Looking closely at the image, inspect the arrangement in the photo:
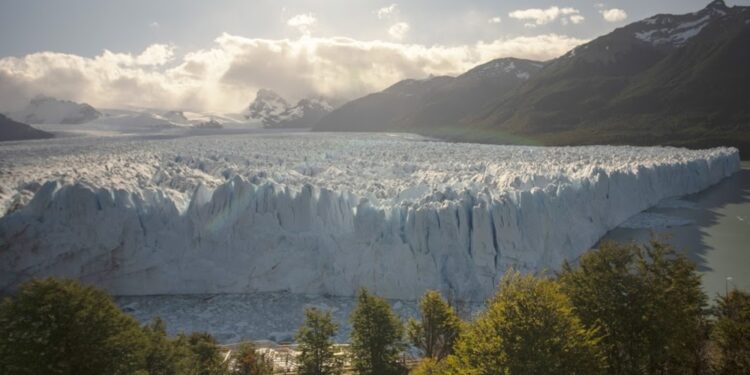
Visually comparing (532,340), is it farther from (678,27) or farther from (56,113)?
(56,113)

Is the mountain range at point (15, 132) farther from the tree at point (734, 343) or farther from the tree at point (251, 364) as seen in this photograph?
the tree at point (734, 343)

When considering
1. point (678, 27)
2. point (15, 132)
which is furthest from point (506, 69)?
point (15, 132)

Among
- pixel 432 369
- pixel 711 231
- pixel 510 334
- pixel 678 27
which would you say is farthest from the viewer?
pixel 678 27

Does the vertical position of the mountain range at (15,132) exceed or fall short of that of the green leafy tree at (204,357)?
it exceeds it

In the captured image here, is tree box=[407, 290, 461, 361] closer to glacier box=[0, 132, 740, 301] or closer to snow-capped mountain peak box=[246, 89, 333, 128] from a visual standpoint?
glacier box=[0, 132, 740, 301]

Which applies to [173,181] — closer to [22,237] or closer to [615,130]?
[22,237]

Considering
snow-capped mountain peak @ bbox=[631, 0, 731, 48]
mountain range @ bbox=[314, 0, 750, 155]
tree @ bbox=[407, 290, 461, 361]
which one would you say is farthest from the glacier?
snow-capped mountain peak @ bbox=[631, 0, 731, 48]

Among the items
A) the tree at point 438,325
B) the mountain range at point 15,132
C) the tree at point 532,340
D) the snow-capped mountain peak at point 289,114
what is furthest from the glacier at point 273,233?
the snow-capped mountain peak at point 289,114
